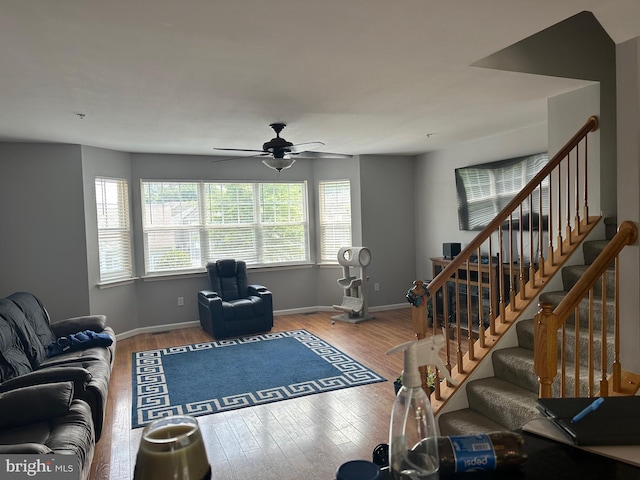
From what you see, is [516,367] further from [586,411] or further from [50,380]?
[50,380]

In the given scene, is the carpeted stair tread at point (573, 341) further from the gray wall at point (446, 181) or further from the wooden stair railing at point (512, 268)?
the gray wall at point (446, 181)

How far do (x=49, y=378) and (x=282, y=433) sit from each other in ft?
5.38

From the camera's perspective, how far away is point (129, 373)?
15.6ft

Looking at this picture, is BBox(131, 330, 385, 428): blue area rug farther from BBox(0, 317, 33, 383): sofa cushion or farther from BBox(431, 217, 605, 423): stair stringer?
BBox(431, 217, 605, 423): stair stringer

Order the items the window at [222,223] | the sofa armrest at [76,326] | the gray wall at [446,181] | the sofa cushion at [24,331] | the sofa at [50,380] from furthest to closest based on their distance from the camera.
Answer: the window at [222,223] → the gray wall at [446,181] → the sofa armrest at [76,326] → the sofa cushion at [24,331] → the sofa at [50,380]

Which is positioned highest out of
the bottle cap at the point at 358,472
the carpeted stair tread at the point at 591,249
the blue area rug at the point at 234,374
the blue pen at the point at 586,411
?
the carpeted stair tread at the point at 591,249

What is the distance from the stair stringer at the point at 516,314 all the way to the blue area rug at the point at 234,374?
138 centimetres

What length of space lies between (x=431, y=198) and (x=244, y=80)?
455cm

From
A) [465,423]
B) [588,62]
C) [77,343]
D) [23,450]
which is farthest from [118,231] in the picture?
[588,62]

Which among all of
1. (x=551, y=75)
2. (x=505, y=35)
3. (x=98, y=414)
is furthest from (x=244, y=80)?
(x=98, y=414)

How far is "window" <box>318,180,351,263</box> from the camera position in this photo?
24.0ft

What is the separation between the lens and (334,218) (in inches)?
292

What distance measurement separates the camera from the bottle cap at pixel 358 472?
2.50 ft

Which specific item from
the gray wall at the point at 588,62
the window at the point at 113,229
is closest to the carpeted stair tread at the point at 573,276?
the gray wall at the point at 588,62
